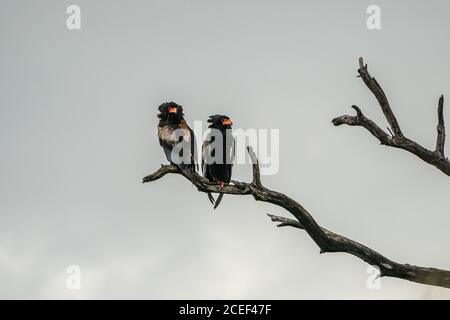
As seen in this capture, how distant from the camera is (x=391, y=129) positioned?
12.3m

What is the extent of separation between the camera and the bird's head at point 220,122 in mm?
15109

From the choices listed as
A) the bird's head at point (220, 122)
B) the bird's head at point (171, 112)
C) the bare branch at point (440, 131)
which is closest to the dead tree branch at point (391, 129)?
the bare branch at point (440, 131)

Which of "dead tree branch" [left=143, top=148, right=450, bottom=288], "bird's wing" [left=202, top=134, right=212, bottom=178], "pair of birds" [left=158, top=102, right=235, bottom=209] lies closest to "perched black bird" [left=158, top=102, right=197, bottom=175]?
"pair of birds" [left=158, top=102, right=235, bottom=209]

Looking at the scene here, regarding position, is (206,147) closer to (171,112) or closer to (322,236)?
(171,112)

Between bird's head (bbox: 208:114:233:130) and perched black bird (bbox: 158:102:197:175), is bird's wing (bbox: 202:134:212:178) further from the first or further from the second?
perched black bird (bbox: 158:102:197:175)

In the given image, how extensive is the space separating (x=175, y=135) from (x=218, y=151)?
113 cm

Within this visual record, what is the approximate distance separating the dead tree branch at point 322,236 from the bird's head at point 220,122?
2.66 m

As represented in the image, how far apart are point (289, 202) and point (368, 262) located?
180 cm

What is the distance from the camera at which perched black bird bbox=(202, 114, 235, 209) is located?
50.4 feet

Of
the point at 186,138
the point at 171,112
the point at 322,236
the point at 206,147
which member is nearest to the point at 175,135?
the point at 186,138

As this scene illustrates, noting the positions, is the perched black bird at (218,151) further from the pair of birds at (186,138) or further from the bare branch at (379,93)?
the bare branch at (379,93)

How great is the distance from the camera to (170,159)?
15.3m

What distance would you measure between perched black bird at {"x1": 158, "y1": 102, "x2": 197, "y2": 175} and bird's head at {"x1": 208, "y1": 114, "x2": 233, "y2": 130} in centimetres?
54
